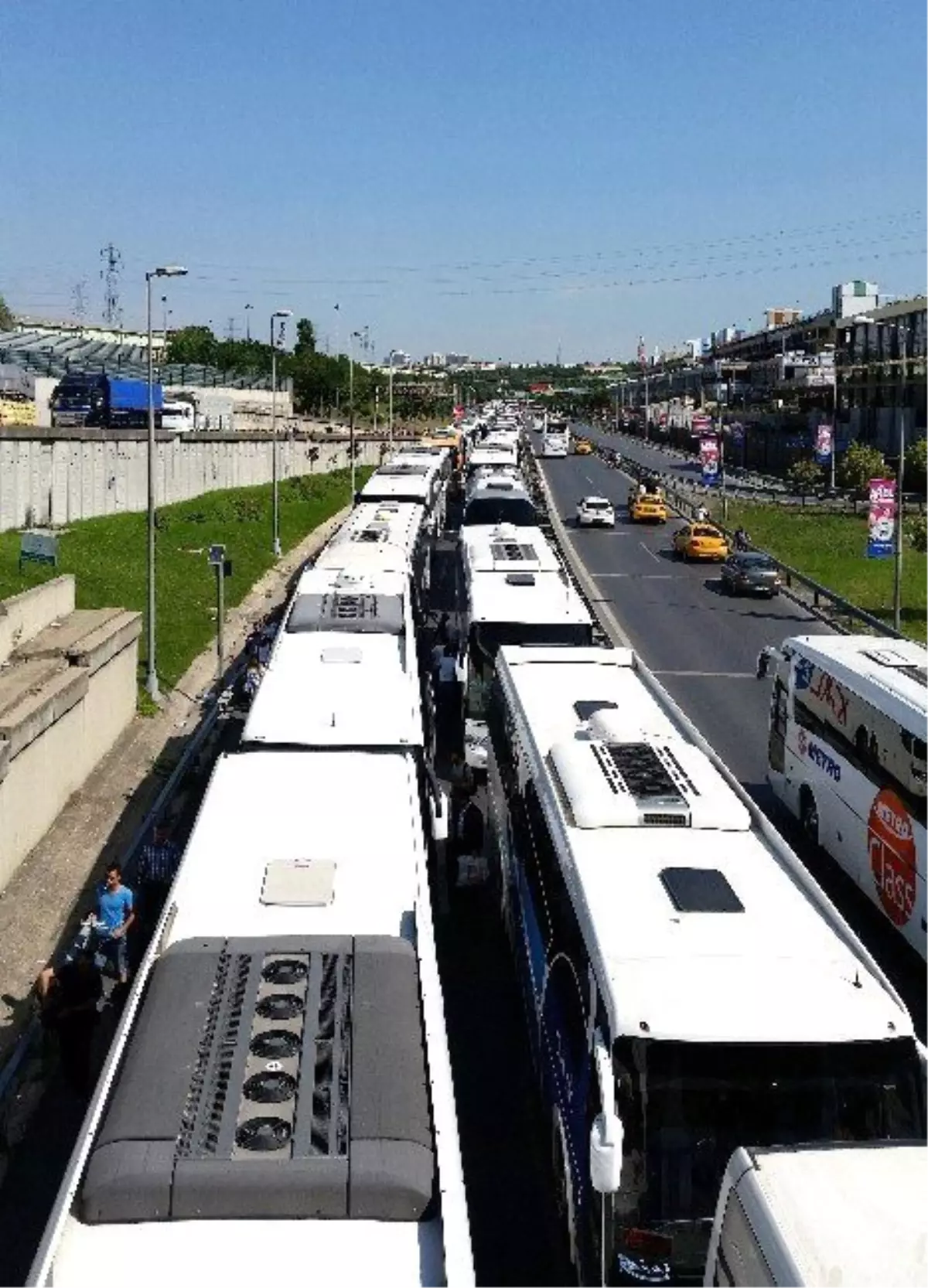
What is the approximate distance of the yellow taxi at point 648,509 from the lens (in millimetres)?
55875

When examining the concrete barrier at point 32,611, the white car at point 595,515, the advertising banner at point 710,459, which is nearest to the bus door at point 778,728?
the concrete barrier at point 32,611

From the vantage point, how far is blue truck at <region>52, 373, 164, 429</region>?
197 ft

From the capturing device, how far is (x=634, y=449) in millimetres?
114875

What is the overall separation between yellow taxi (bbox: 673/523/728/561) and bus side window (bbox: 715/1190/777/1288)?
3916cm

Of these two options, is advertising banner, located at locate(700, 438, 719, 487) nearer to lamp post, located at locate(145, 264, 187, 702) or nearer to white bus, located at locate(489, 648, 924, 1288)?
lamp post, located at locate(145, 264, 187, 702)

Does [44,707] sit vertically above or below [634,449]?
below

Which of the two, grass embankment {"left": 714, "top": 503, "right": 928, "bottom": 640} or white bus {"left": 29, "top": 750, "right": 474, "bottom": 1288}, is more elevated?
grass embankment {"left": 714, "top": 503, "right": 928, "bottom": 640}

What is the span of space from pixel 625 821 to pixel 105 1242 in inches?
196

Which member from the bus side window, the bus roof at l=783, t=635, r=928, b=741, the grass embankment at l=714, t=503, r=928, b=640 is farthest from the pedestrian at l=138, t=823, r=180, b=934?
the grass embankment at l=714, t=503, r=928, b=640

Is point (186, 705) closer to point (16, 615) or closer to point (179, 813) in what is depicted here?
point (16, 615)

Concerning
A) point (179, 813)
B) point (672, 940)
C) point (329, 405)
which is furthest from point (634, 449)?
point (672, 940)

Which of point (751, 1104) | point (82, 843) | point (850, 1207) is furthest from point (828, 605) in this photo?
point (850, 1207)

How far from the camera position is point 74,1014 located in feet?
33.3

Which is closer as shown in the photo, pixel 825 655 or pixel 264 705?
pixel 264 705
